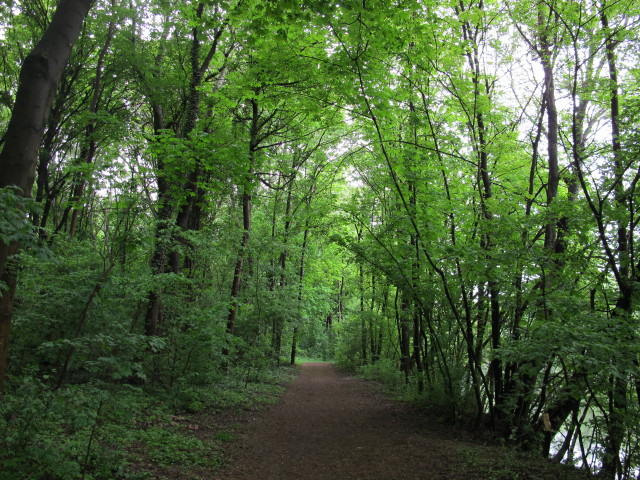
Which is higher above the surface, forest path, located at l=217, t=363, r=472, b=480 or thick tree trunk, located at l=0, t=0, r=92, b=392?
thick tree trunk, located at l=0, t=0, r=92, b=392

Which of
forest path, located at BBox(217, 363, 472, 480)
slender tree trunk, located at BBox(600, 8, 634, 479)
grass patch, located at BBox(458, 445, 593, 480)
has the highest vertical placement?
slender tree trunk, located at BBox(600, 8, 634, 479)

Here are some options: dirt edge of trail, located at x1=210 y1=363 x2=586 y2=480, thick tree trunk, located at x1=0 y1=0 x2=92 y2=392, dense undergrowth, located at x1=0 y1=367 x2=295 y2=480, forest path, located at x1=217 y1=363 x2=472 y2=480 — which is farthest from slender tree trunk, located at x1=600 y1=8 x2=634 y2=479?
thick tree trunk, located at x1=0 y1=0 x2=92 y2=392

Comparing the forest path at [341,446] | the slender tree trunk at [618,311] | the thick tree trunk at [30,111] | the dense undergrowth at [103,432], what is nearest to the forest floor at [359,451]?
the forest path at [341,446]

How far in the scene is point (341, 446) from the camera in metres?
6.67

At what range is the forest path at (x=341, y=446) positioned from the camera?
5.31m

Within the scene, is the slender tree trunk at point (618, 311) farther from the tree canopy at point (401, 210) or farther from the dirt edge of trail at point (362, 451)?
the dirt edge of trail at point (362, 451)

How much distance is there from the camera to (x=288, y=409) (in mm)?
9641

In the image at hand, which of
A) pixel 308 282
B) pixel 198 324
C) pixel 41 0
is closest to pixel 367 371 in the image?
pixel 308 282

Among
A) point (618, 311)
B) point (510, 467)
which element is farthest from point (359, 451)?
point (618, 311)

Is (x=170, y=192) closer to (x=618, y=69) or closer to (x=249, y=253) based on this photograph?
(x=249, y=253)

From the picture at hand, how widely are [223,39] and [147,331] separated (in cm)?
800

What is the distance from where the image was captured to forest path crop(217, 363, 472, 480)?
531 cm

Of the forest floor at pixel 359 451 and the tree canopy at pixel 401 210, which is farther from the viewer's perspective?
the forest floor at pixel 359 451

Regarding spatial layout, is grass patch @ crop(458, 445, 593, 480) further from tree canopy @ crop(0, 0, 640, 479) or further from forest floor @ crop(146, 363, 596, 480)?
tree canopy @ crop(0, 0, 640, 479)
